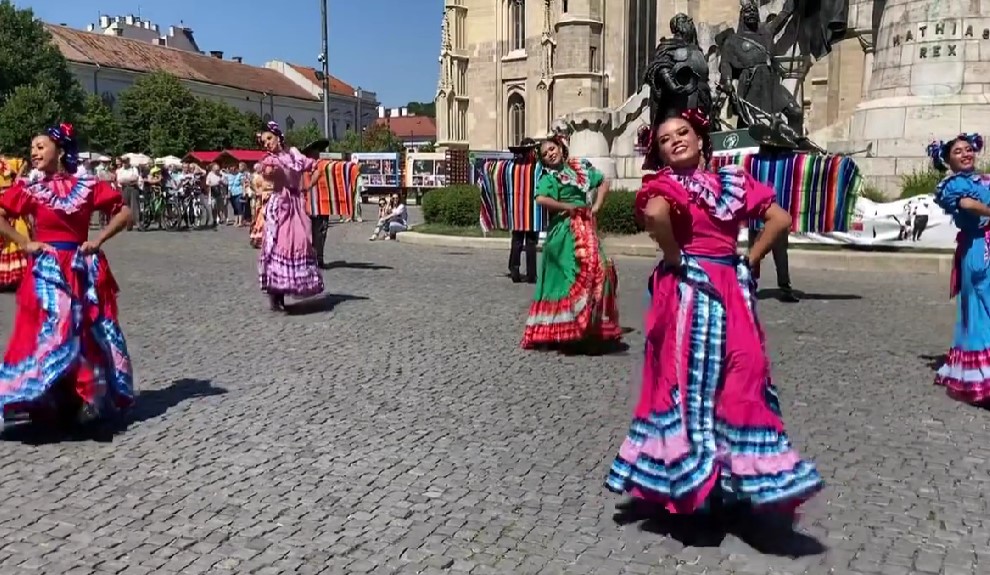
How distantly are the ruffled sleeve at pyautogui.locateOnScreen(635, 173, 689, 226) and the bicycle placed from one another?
74.4 feet

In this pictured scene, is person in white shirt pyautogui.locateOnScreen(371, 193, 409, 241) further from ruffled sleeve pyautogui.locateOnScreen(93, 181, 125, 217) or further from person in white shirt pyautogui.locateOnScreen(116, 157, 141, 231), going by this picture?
ruffled sleeve pyautogui.locateOnScreen(93, 181, 125, 217)

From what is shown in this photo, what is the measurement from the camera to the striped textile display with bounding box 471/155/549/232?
44.4 ft

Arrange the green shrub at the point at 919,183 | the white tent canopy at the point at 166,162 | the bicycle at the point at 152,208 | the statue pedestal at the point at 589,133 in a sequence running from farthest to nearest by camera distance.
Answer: the statue pedestal at the point at 589,133
the white tent canopy at the point at 166,162
the bicycle at the point at 152,208
the green shrub at the point at 919,183

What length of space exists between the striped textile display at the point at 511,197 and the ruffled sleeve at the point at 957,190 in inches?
263

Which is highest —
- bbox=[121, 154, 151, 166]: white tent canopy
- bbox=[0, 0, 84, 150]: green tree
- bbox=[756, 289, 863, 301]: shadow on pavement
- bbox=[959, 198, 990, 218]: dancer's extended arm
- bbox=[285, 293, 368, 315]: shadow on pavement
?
bbox=[0, 0, 84, 150]: green tree

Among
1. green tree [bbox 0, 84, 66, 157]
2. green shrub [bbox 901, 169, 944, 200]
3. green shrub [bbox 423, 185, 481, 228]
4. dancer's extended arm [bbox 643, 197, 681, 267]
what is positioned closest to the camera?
dancer's extended arm [bbox 643, 197, 681, 267]

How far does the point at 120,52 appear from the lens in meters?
85.1

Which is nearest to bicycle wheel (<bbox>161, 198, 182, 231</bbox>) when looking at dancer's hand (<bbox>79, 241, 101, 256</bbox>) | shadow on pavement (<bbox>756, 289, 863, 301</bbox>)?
shadow on pavement (<bbox>756, 289, 863, 301</bbox>)

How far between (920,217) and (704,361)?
13.0m

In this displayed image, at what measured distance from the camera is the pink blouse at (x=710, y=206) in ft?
13.6

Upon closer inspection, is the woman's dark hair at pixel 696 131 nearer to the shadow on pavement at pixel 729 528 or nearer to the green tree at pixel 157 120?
the shadow on pavement at pixel 729 528

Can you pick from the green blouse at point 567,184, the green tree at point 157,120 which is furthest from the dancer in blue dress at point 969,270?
the green tree at point 157,120

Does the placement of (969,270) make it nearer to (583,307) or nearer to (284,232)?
(583,307)

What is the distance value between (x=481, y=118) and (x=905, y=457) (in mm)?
57118
